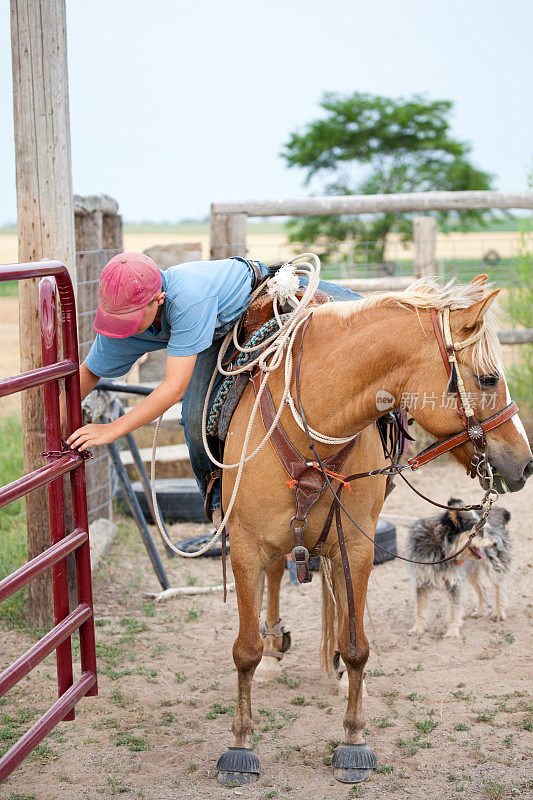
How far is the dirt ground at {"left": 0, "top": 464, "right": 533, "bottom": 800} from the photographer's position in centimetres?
316

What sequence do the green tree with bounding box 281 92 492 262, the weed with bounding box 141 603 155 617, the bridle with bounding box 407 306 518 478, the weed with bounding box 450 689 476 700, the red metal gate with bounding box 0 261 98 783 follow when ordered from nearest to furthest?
the bridle with bounding box 407 306 518 478 → the red metal gate with bounding box 0 261 98 783 → the weed with bounding box 450 689 476 700 → the weed with bounding box 141 603 155 617 → the green tree with bounding box 281 92 492 262

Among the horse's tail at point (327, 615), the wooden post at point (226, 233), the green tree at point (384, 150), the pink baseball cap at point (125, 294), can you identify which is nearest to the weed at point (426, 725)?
the horse's tail at point (327, 615)

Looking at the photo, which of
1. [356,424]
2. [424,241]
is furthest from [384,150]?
[356,424]

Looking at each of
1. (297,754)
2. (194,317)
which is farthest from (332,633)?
(194,317)

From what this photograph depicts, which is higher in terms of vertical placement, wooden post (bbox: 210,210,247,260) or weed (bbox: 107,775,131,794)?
wooden post (bbox: 210,210,247,260)

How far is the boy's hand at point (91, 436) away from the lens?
3.17 m

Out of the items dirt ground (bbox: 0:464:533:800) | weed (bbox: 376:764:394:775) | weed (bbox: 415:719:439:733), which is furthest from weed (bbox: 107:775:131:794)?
weed (bbox: 415:719:439:733)

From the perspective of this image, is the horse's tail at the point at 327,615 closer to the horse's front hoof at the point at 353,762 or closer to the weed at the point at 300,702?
the weed at the point at 300,702

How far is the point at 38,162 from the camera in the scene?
408 centimetres

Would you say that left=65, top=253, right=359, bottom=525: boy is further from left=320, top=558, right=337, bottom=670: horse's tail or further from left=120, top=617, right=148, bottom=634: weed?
left=120, top=617, right=148, bottom=634: weed

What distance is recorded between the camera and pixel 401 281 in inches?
366

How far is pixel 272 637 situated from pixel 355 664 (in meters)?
0.99

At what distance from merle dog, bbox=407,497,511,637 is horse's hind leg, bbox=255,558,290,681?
86 centimetres

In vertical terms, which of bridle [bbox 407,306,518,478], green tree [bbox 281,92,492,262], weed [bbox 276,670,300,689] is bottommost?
weed [bbox 276,670,300,689]
